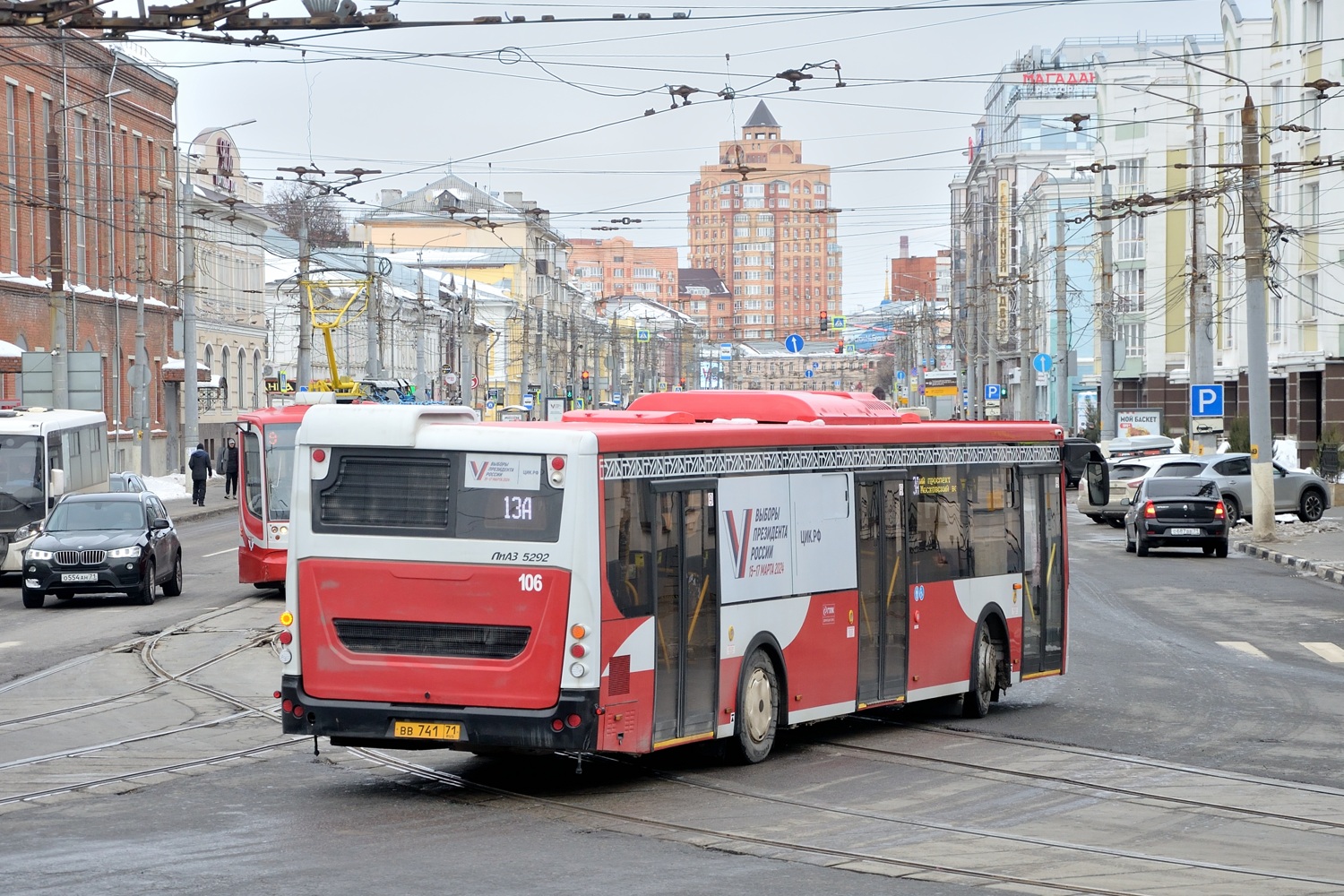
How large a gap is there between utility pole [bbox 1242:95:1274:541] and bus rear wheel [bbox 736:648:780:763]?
23753 millimetres

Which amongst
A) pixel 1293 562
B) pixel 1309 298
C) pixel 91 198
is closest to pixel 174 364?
pixel 91 198

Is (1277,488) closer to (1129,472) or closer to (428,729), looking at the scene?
(1129,472)

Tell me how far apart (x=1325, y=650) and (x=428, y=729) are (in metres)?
13.6

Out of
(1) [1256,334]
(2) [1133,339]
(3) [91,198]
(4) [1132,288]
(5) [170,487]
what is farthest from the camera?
(4) [1132,288]

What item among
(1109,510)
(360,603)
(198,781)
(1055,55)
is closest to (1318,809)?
(360,603)

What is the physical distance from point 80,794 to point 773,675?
4575mm

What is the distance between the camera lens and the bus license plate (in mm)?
Answer: 10570

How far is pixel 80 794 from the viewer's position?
35.8 ft

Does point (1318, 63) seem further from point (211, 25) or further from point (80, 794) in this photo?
point (80, 794)

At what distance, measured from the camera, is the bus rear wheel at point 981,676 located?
49.1 feet

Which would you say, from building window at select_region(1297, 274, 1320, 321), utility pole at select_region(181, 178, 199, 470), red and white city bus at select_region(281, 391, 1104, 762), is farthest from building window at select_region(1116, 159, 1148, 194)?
red and white city bus at select_region(281, 391, 1104, 762)

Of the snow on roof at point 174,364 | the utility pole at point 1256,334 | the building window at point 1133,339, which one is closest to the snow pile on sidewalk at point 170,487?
the snow on roof at point 174,364

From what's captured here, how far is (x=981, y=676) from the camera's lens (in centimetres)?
1513

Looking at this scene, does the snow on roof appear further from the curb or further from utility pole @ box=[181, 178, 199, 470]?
the curb
